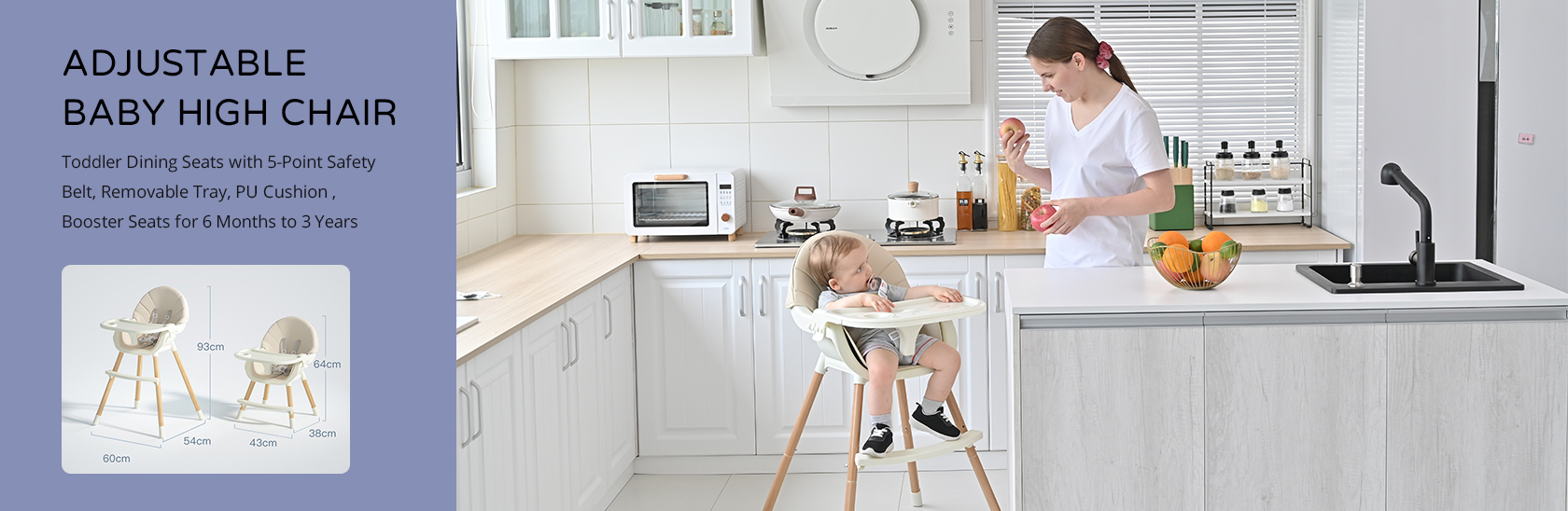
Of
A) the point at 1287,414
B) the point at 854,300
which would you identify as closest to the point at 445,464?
the point at 854,300

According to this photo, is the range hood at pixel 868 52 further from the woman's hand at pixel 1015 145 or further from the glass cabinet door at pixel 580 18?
the woman's hand at pixel 1015 145

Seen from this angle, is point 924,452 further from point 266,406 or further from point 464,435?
point 266,406

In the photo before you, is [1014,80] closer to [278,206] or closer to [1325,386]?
[1325,386]

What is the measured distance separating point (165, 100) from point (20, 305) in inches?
10.6

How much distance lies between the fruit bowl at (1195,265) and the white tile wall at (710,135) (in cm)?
186

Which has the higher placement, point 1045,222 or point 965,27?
point 965,27

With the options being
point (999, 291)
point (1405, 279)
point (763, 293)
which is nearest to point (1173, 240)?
point (1405, 279)

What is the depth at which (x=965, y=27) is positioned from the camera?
3926mm

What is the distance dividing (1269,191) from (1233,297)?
2063 millimetres

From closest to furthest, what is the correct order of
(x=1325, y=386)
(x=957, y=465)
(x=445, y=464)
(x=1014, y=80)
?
(x=445, y=464)
(x=1325, y=386)
(x=957, y=465)
(x=1014, y=80)

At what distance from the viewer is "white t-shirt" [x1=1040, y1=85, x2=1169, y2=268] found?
2625mm

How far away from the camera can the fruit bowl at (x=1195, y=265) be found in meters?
2.25

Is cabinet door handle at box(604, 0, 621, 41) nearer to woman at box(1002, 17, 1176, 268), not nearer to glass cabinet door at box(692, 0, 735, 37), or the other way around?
glass cabinet door at box(692, 0, 735, 37)

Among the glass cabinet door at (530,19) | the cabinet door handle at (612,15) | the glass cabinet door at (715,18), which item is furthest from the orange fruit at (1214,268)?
the glass cabinet door at (530,19)
